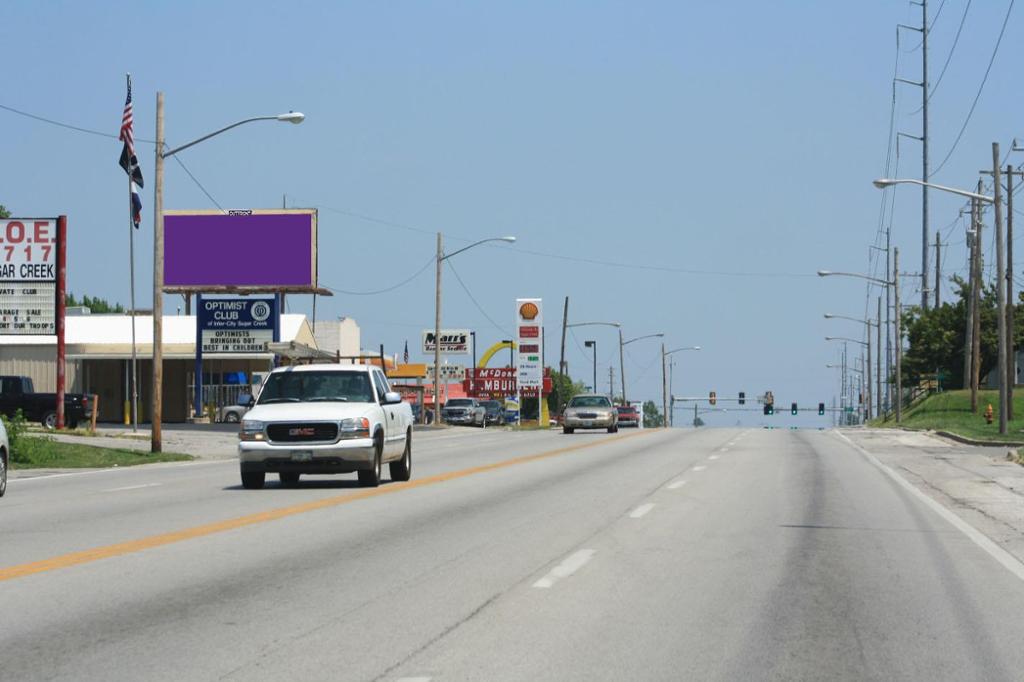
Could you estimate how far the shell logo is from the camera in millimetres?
82938

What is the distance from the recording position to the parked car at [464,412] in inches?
3354

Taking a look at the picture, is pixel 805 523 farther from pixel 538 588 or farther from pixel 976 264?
pixel 976 264

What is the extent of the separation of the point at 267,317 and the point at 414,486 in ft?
131

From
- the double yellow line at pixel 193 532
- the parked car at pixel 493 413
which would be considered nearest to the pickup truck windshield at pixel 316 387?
the double yellow line at pixel 193 532

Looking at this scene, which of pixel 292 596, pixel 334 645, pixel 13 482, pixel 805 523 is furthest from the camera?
pixel 13 482

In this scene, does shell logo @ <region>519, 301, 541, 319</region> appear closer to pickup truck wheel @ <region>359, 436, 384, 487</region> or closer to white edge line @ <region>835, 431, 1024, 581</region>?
white edge line @ <region>835, 431, 1024, 581</region>

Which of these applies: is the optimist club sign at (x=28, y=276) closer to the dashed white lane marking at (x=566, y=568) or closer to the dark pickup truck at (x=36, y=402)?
the dark pickup truck at (x=36, y=402)

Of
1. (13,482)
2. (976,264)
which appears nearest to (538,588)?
(13,482)

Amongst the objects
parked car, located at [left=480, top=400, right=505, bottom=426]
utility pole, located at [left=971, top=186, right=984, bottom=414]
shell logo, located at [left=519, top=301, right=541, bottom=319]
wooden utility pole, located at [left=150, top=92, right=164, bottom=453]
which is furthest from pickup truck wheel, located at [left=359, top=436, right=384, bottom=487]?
parked car, located at [left=480, top=400, right=505, bottom=426]

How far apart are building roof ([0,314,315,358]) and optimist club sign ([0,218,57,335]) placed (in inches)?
643

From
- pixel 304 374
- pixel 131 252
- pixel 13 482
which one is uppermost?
pixel 131 252

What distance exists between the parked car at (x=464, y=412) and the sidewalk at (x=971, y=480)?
40.8 metres

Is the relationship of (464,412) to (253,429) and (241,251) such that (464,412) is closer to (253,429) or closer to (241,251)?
(241,251)

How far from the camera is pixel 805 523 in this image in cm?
1700
